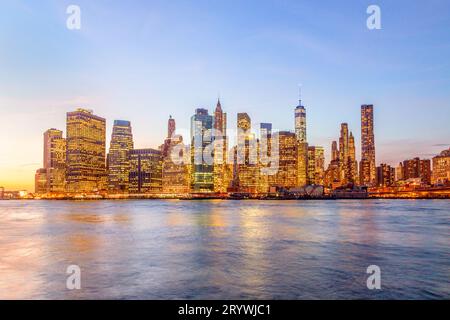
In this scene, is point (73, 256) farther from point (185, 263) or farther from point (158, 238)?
point (158, 238)

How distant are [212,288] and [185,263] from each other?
8.48 m

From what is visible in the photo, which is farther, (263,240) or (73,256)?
(263,240)

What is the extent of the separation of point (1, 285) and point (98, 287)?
597 cm

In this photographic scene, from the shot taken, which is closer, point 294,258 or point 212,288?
point 212,288

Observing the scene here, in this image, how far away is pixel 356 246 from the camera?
131 feet

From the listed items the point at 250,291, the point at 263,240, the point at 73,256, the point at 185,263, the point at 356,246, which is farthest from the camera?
the point at 263,240

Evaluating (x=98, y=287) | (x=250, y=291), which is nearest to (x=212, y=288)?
(x=250, y=291)

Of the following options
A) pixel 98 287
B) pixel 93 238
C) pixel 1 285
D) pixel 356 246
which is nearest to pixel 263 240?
pixel 356 246

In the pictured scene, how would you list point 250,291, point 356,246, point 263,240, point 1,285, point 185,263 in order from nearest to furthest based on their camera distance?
point 250,291 < point 1,285 < point 185,263 < point 356,246 < point 263,240

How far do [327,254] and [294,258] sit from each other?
4179 millimetres
